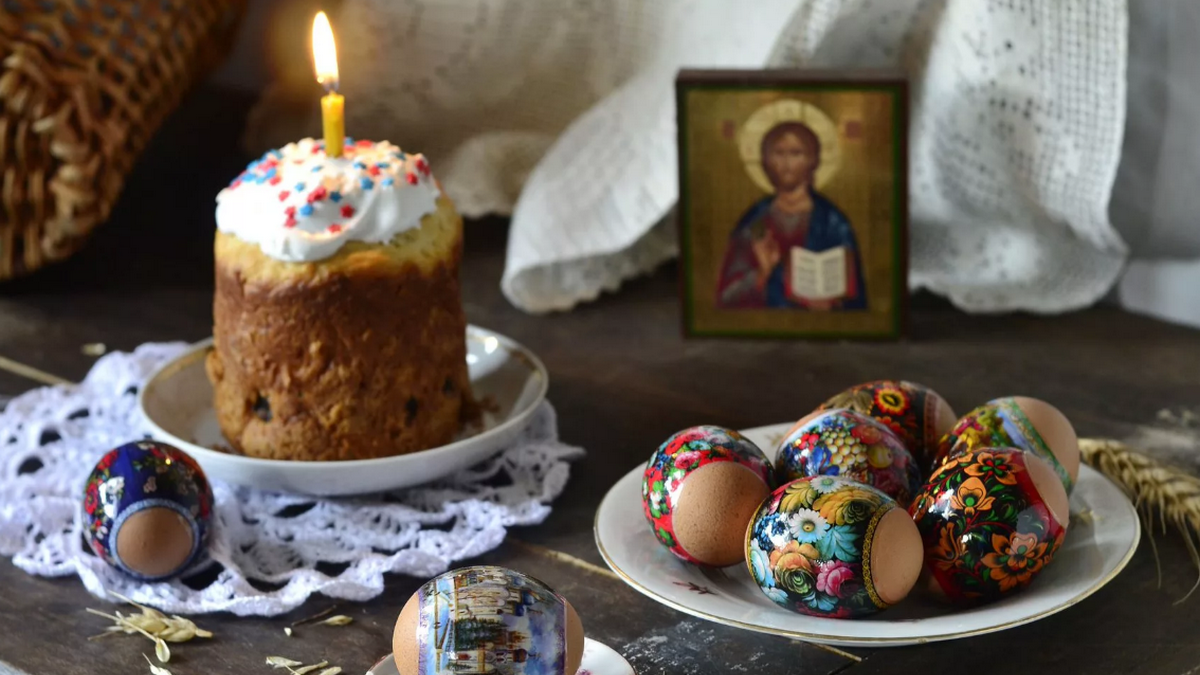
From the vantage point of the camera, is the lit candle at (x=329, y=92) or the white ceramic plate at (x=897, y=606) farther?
the lit candle at (x=329, y=92)

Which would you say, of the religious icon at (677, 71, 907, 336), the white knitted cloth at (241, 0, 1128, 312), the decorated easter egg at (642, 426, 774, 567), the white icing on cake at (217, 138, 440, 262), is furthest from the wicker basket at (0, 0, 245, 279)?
the decorated easter egg at (642, 426, 774, 567)

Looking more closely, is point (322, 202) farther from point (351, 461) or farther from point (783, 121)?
point (783, 121)

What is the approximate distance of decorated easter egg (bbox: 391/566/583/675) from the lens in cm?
71

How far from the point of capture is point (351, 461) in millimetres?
1039

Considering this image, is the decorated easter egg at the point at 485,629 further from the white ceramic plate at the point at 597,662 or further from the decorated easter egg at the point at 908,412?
the decorated easter egg at the point at 908,412

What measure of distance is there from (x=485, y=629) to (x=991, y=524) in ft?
1.02

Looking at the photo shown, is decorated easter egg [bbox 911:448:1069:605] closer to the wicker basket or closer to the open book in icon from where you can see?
the open book in icon

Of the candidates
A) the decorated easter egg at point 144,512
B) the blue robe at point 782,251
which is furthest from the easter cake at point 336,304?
the blue robe at point 782,251

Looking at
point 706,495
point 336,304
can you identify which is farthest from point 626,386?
point 706,495

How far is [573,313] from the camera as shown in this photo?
1531 millimetres

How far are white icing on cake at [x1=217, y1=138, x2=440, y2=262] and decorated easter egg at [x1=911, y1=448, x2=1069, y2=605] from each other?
485 mm

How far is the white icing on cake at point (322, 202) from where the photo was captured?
104 cm

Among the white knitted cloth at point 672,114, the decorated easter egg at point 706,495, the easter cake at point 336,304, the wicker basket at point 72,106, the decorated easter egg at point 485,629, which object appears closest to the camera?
the decorated easter egg at point 485,629

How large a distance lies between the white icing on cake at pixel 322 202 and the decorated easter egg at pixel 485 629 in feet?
1.30
